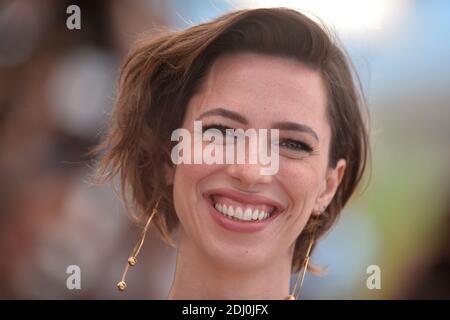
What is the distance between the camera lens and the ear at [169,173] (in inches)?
63.7

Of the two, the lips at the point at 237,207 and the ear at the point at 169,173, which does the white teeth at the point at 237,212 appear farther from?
the ear at the point at 169,173

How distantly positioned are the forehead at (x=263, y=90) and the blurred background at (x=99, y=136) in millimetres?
187

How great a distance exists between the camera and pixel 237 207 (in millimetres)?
1606

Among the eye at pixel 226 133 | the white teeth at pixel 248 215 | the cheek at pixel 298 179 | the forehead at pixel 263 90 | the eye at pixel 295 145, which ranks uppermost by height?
the forehead at pixel 263 90

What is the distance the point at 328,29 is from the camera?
64.5 inches

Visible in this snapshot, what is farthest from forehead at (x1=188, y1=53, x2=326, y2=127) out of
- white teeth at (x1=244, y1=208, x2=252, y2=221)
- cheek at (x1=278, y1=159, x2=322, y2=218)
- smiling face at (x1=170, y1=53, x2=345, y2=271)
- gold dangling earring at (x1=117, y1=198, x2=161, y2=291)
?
gold dangling earring at (x1=117, y1=198, x2=161, y2=291)

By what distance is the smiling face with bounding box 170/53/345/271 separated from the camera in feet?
5.15

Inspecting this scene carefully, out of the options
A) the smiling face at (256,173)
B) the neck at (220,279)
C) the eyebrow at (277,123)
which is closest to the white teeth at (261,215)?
the smiling face at (256,173)

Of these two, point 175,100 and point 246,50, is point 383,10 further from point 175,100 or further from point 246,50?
point 175,100

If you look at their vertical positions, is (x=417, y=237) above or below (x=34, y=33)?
below

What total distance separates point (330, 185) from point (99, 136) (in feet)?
2.15

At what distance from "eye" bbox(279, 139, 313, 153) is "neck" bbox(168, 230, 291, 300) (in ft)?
1.00

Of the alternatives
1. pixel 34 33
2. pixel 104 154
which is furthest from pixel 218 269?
pixel 34 33

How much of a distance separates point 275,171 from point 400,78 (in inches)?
18.0
